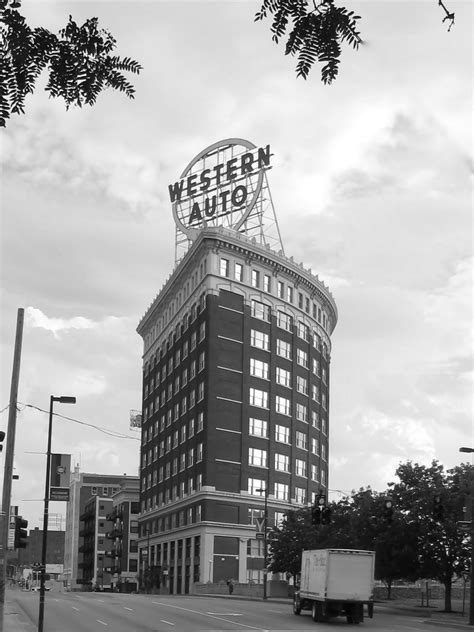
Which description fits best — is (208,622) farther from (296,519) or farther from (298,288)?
(298,288)

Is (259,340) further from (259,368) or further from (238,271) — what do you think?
(238,271)

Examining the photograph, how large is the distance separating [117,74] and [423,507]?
56.1 metres

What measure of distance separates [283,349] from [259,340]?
5054 mm

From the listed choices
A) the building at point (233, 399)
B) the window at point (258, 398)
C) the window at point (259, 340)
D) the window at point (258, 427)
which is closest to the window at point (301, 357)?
the building at point (233, 399)

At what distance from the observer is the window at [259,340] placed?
113375 mm

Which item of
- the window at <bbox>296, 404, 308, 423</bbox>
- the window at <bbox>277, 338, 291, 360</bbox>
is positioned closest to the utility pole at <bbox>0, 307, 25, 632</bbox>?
the window at <bbox>277, 338, 291, 360</bbox>

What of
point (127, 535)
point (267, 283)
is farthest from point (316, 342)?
point (127, 535)

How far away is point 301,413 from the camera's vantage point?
120062 millimetres

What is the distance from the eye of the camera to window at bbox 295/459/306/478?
116375 mm

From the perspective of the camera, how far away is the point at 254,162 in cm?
11131

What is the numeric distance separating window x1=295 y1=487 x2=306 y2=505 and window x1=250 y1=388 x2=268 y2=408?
11.8 metres

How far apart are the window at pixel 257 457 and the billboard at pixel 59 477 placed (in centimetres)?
7462

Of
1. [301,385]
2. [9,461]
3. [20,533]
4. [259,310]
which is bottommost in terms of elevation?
[20,533]

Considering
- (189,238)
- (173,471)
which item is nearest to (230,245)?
(189,238)
